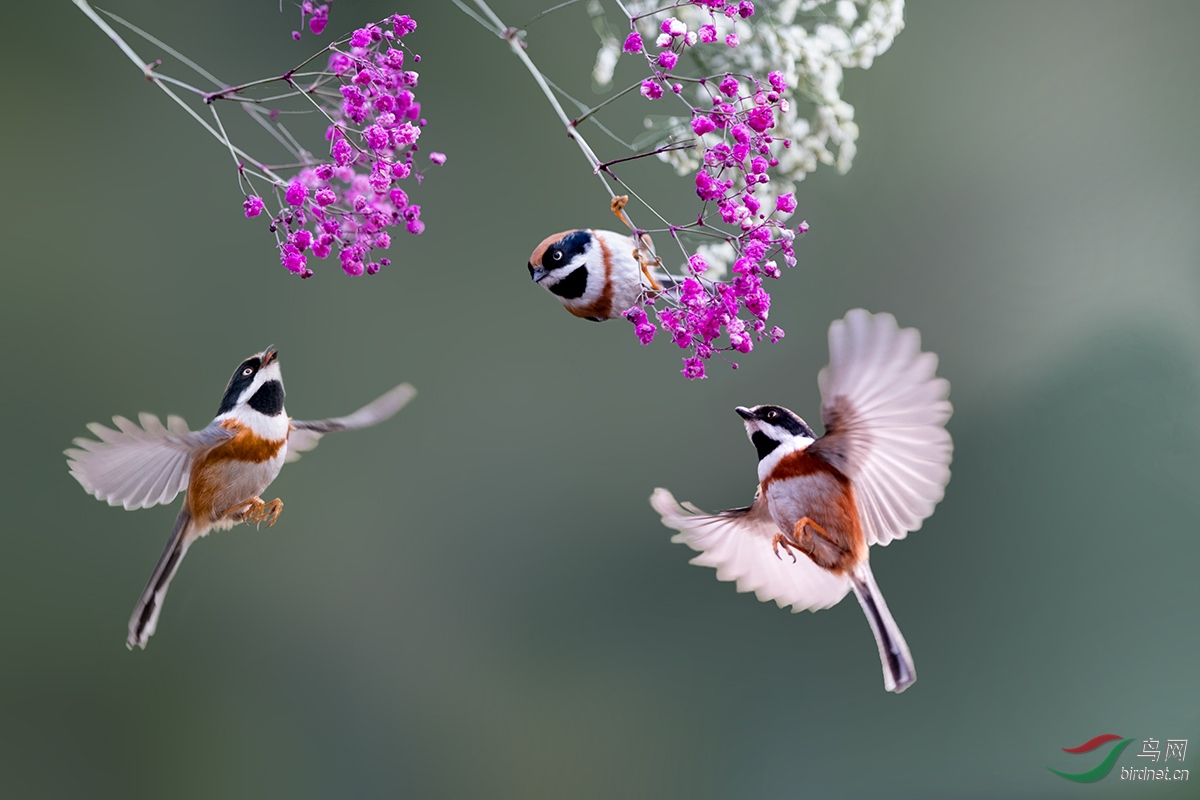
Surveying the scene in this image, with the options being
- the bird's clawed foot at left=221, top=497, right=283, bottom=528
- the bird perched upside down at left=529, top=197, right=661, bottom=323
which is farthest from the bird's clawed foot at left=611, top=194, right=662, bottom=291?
the bird's clawed foot at left=221, top=497, right=283, bottom=528

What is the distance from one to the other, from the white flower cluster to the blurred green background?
15 centimetres

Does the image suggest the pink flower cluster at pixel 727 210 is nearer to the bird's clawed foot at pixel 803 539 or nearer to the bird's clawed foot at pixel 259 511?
the bird's clawed foot at pixel 803 539

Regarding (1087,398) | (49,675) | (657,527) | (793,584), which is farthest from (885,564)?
(49,675)

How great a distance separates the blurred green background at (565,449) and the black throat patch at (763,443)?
113 mm

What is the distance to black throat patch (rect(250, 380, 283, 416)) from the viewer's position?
105cm

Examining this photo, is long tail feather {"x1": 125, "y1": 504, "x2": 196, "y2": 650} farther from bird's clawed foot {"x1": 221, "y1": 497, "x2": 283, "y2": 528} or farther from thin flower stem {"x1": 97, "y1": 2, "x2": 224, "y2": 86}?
thin flower stem {"x1": 97, "y1": 2, "x2": 224, "y2": 86}

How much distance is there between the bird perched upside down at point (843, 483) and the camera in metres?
0.99

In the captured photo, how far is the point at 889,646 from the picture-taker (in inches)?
51.2

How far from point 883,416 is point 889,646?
44 centimetres

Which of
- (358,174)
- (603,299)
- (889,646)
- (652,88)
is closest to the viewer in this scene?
(652,88)

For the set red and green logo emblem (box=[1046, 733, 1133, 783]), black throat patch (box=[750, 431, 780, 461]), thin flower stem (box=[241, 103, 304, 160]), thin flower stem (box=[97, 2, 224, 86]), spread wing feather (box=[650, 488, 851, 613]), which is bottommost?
red and green logo emblem (box=[1046, 733, 1133, 783])

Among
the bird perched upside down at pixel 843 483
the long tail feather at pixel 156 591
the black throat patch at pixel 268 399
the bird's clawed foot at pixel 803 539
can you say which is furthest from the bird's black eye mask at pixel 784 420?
the long tail feather at pixel 156 591

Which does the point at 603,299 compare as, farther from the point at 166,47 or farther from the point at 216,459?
the point at 166,47

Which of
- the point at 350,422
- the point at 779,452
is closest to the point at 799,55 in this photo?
the point at 779,452
